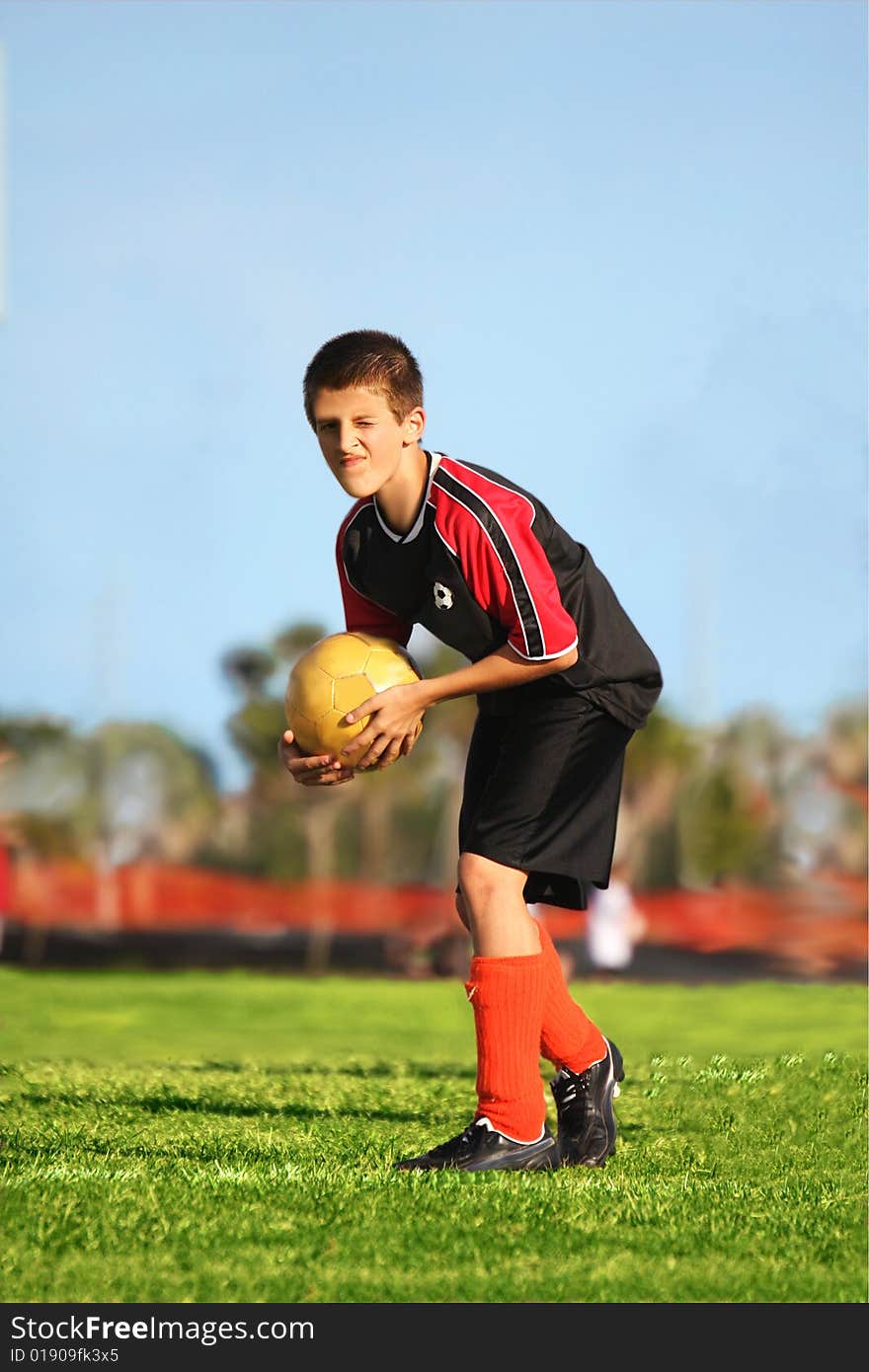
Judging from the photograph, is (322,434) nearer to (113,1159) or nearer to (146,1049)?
(113,1159)

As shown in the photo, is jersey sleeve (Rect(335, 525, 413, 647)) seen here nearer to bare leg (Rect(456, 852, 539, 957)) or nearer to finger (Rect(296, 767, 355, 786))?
finger (Rect(296, 767, 355, 786))

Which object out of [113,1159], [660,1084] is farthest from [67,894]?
[113,1159]

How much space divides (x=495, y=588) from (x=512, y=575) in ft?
0.24

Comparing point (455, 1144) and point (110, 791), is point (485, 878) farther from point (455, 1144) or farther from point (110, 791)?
point (110, 791)

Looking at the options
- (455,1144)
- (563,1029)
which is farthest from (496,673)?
(455,1144)

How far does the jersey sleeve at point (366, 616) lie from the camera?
15.6 feet

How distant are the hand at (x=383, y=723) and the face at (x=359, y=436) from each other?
1.94 ft

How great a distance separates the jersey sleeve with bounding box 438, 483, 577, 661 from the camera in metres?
4.25

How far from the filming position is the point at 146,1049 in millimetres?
10031

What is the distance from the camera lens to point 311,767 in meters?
4.44

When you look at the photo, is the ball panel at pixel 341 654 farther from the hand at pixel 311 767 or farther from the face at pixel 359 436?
the face at pixel 359 436

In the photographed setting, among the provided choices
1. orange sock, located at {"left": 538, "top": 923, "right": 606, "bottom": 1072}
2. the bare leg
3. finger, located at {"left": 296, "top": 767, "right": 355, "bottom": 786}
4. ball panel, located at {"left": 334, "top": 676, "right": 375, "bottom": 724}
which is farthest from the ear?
orange sock, located at {"left": 538, "top": 923, "right": 606, "bottom": 1072}

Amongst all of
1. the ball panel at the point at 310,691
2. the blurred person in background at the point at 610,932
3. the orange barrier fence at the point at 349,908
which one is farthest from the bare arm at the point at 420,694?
the orange barrier fence at the point at 349,908
